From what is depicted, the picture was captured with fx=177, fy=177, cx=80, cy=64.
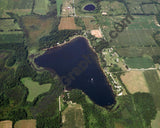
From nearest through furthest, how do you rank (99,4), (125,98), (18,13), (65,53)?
1. (125,98)
2. (65,53)
3. (18,13)
4. (99,4)

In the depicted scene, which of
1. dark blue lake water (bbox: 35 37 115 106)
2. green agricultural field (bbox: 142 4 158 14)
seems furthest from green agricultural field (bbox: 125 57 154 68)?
green agricultural field (bbox: 142 4 158 14)

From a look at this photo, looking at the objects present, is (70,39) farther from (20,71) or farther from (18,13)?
(18,13)

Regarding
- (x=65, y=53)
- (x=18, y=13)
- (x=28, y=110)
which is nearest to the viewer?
(x=28, y=110)

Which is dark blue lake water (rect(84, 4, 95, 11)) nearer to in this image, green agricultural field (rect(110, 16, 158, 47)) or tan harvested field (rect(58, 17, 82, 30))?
tan harvested field (rect(58, 17, 82, 30))

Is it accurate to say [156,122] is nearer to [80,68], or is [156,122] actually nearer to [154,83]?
[154,83]

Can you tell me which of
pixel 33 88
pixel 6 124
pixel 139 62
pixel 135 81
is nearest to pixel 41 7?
pixel 33 88

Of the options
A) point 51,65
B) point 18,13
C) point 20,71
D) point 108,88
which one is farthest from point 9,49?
point 108,88
